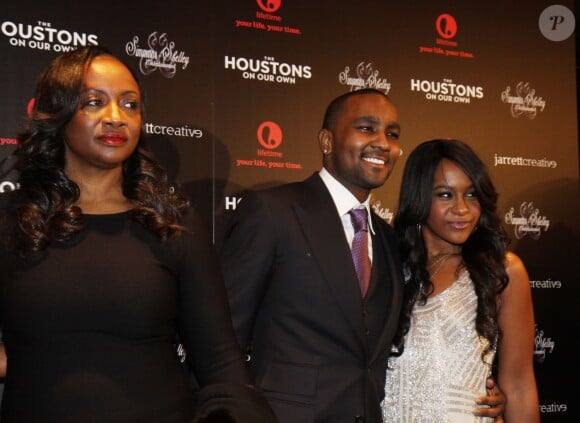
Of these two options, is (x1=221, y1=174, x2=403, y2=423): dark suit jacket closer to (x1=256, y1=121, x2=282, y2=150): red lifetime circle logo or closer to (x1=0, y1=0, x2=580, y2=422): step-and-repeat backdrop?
(x1=0, y1=0, x2=580, y2=422): step-and-repeat backdrop

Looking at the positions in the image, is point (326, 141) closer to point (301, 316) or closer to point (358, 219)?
point (358, 219)

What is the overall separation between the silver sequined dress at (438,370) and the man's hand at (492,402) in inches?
0.9

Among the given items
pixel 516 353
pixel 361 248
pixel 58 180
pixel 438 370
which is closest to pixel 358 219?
pixel 361 248

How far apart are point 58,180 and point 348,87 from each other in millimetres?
2549

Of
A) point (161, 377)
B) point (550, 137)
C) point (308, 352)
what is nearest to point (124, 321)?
point (161, 377)

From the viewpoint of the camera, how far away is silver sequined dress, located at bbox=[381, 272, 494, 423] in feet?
9.59

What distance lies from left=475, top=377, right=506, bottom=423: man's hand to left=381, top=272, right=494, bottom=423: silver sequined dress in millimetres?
23

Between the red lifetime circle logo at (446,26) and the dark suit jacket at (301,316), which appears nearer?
the dark suit jacket at (301,316)

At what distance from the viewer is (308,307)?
2.73m

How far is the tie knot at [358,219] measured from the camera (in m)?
2.96

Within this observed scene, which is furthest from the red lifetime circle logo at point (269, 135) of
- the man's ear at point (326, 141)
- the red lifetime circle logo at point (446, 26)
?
the red lifetime circle logo at point (446, 26)

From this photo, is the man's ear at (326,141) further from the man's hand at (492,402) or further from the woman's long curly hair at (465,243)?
the man's hand at (492,402)

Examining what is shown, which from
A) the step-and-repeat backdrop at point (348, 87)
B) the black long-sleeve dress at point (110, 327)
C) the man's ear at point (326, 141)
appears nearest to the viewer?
the black long-sleeve dress at point (110, 327)

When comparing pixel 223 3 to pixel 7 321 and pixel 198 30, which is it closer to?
pixel 198 30
